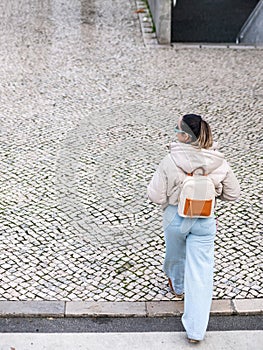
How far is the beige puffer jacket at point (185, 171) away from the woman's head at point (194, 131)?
4cm

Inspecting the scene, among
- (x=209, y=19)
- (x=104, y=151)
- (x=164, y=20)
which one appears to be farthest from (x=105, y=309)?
(x=209, y=19)

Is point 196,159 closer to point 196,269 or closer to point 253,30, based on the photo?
point 196,269

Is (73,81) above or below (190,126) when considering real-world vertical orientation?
below

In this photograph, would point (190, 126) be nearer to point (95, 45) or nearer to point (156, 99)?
point (156, 99)

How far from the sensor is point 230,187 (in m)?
4.53

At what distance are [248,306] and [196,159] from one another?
1.36m

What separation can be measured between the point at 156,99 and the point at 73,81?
175 cm

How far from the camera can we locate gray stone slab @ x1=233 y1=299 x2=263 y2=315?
4.91 meters

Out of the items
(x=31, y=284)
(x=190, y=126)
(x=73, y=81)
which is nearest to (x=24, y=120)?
(x=73, y=81)

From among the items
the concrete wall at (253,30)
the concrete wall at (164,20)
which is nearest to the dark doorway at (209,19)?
the concrete wall at (253,30)

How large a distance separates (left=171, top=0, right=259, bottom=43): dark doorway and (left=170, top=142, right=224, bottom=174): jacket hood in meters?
10.8

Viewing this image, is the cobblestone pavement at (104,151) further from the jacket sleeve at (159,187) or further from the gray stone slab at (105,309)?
the jacket sleeve at (159,187)

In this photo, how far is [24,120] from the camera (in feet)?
29.6

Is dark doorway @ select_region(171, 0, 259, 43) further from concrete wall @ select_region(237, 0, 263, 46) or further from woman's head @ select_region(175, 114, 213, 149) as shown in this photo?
woman's head @ select_region(175, 114, 213, 149)
